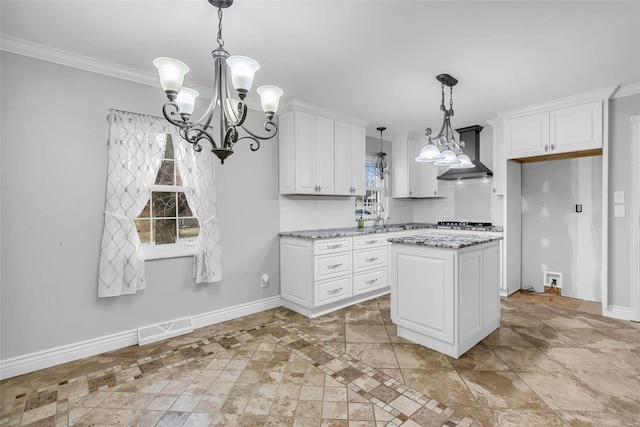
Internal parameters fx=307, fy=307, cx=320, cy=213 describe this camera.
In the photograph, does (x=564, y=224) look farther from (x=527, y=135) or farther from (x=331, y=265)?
(x=331, y=265)

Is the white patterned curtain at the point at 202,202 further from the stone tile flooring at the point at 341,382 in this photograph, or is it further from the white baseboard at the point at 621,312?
the white baseboard at the point at 621,312

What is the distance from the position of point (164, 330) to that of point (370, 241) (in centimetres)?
245

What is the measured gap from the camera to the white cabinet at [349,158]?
13.1 ft

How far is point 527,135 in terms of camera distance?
12.4 ft

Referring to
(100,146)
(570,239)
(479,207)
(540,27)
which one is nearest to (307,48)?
(540,27)

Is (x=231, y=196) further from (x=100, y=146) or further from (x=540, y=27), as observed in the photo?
(x=540, y=27)

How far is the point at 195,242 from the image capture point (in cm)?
319

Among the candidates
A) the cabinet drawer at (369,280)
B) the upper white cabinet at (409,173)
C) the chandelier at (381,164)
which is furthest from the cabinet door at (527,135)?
the cabinet drawer at (369,280)

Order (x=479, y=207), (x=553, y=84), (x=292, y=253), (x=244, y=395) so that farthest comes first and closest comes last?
1. (x=479, y=207)
2. (x=292, y=253)
3. (x=553, y=84)
4. (x=244, y=395)

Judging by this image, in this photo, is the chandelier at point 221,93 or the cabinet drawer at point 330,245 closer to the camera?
the chandelier at point 221,93

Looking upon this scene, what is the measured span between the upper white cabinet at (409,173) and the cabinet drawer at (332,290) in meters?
2.13

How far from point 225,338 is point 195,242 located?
102 cm

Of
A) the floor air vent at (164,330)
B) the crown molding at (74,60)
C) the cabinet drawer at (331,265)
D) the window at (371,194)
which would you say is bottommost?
the floor air vent at (164,330)

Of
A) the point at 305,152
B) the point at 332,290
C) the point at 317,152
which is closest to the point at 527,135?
the point at 317,152
